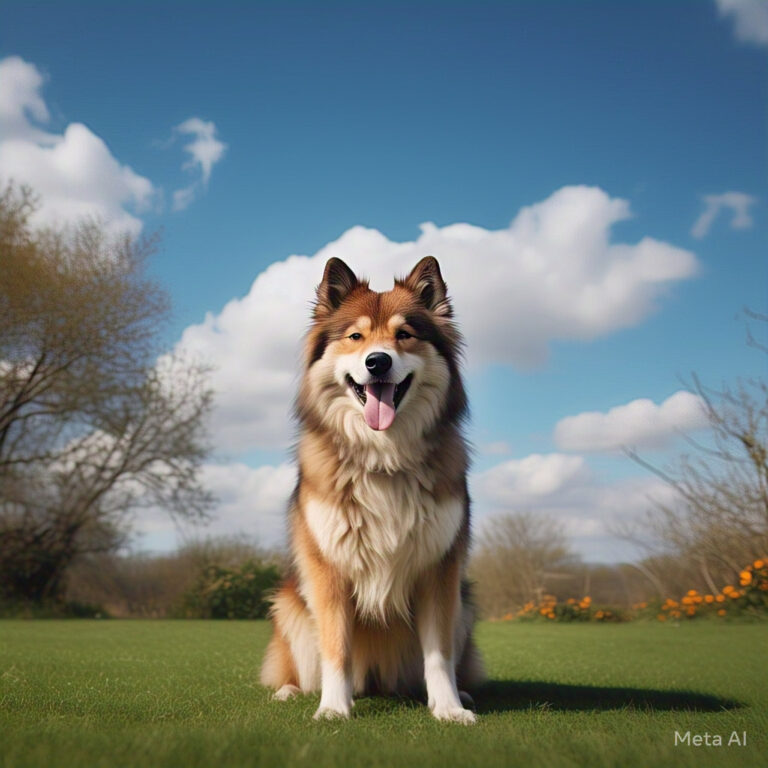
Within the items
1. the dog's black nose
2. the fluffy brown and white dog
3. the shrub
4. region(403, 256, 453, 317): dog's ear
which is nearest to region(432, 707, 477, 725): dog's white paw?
the fluffy brown and white dog

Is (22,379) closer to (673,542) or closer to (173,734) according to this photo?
(673,542)

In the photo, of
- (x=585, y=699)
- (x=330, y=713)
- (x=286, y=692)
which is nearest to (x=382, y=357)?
(x=330, y=713)

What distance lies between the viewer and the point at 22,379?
16.6m

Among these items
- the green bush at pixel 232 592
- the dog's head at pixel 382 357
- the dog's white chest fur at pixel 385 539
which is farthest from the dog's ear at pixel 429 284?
the green bush at pixel 232 592

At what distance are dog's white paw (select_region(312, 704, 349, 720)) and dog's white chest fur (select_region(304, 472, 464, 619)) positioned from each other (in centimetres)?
43

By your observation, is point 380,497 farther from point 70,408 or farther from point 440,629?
point 70,408

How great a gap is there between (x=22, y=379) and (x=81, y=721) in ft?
51.1

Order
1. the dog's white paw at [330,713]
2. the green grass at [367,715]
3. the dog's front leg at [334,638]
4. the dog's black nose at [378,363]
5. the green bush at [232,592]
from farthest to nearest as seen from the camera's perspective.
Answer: the green bush at [232,592] → the dog's black nose at [378,363] → the dog's front leg at [334,638] → the dog's white paw at [330,713] → the green grass at [367,715]

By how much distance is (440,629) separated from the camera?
3336 millimetres

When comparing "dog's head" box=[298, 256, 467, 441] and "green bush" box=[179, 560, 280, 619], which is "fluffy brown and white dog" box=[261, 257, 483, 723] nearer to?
"dog's head" box=[298, 256, 467, 441]

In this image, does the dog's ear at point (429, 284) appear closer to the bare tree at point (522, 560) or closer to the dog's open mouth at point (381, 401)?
the dog's open mouth at point (381, 401)

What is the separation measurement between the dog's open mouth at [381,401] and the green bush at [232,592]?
12005mm

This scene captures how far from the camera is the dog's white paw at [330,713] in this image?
3.09m

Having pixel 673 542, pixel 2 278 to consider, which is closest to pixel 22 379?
pixel 2 278
